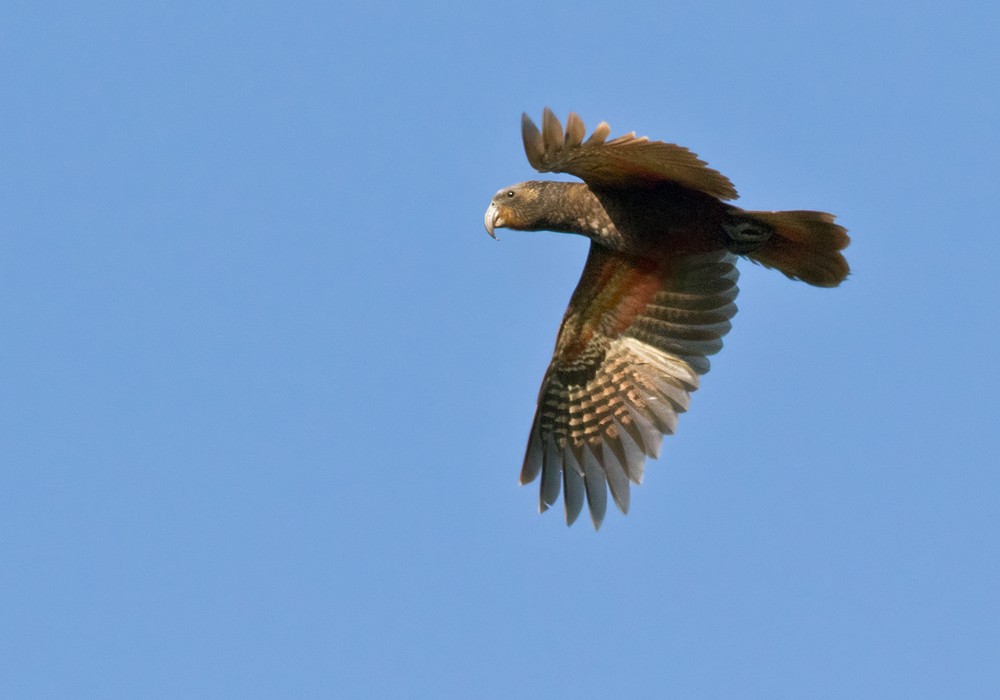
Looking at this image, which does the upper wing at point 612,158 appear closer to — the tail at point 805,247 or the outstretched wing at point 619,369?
the tail at point 805,247

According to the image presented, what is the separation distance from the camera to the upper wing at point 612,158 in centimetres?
898

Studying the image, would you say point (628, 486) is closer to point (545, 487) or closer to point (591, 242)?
point (545, 487)

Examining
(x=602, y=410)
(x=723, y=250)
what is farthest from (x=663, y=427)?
(x=723, y=250)

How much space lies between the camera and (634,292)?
10852mm

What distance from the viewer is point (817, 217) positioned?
9758 mm

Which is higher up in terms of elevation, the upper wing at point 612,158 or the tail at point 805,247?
the upper wing at point 612,158

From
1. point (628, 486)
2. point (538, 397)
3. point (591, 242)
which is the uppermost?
point (591, 242)

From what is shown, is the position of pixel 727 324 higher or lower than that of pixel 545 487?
higher

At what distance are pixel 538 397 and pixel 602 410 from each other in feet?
1.55

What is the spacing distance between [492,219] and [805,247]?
2129 mm

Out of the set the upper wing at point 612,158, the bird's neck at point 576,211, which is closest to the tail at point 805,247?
the upper wing at point 612,158

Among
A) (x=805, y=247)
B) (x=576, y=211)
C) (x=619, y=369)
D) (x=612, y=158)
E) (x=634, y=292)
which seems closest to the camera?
(x=612, y=158)

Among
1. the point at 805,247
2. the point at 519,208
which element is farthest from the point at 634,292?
the point at 805,247

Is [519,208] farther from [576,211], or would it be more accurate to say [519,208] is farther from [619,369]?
[619,369]
